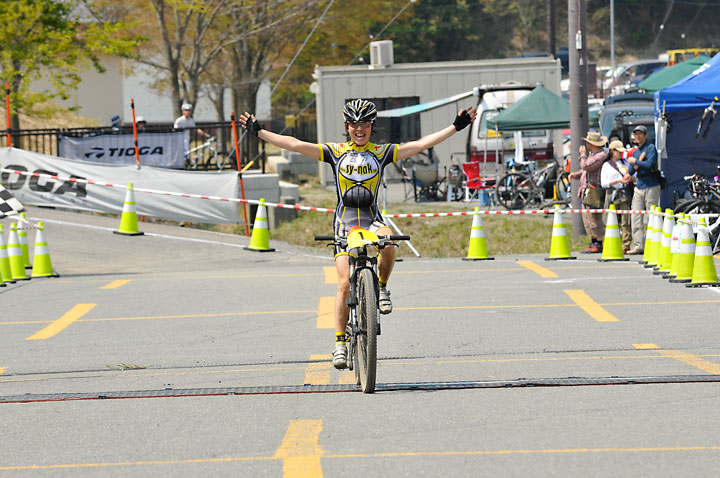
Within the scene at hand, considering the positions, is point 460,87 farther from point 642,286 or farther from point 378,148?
point 378,148

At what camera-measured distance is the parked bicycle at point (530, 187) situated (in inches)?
1000

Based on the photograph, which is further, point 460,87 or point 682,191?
point 460,87

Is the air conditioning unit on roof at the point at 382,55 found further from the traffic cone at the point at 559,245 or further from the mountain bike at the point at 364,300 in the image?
the mountain bike at the point at 364,300

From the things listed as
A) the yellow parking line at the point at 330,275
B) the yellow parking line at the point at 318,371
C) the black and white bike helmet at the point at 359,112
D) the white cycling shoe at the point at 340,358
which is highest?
the black and white bike helmet at the point at 359,112

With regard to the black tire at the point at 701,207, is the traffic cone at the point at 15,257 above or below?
below

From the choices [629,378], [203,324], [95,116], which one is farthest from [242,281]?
[95,116]

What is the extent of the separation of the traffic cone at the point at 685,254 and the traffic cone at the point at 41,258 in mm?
8621

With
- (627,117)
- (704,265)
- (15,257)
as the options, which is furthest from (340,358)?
(627,117)

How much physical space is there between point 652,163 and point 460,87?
1546 centimetres

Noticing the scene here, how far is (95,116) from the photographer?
63.7m

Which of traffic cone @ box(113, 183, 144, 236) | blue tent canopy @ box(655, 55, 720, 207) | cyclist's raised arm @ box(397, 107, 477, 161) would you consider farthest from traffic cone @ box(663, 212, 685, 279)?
traffic cone @ box(113, 183, 144, 236)

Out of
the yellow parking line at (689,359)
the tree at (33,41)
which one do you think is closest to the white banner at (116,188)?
the tree at (33,41)

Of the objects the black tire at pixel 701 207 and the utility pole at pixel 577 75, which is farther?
the utility pole at pixel 577 75

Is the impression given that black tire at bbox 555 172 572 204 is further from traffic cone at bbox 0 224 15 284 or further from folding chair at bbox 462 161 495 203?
traffic cone at bbox 0 224 15 284
